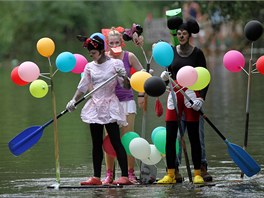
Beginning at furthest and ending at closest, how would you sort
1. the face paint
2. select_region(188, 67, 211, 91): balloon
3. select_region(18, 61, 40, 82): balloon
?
the face paint, select_region(18, 61, 40, 82): balloon, select_region(188, 67, 211, 91): balloon

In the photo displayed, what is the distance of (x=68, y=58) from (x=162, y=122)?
7.55m

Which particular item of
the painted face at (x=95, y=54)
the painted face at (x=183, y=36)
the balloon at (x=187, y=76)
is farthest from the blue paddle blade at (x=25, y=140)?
the painted face at (x=183, y=36)

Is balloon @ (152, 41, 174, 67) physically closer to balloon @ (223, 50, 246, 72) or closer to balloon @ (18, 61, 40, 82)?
balloon @ (223, 50, 246, 72)

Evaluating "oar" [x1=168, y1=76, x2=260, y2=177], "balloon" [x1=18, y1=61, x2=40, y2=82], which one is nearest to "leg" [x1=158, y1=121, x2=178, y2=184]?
"oar" [x1=168, y1=76, x2=260, y2=177]

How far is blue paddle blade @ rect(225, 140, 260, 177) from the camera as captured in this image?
39.1 feet

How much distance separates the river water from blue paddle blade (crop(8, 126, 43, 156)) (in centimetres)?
40

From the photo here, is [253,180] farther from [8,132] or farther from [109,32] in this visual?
[8,132]

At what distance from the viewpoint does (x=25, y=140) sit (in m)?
12.1

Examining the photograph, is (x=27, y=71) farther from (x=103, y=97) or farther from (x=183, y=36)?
(x=183, y=36)

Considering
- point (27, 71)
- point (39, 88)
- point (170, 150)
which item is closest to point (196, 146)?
point (170, 150)

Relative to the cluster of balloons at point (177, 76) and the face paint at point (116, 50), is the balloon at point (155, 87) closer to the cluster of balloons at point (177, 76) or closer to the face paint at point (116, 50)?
the cluster of balloons at point (177, 76)

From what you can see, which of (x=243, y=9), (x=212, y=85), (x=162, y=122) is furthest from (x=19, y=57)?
(x=162, y=122)

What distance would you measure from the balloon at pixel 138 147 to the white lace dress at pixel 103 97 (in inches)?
12.4

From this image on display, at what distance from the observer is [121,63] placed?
1195 centimetres
